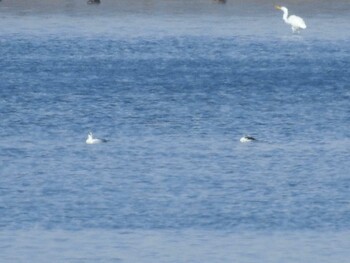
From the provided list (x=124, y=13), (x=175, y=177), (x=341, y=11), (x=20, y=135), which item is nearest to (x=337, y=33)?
(x=341, y=11)

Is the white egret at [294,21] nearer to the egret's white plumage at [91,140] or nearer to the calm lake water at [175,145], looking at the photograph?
the calm lake water at [175,145]

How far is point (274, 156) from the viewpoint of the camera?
29.3 metres

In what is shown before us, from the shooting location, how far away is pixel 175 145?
99.7ft

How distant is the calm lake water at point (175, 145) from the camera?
23219 mm

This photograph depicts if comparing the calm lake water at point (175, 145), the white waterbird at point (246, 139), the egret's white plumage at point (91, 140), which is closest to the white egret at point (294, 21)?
the calm lake water at point (175, 145)

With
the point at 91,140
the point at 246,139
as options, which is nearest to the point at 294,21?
the point at 246,139

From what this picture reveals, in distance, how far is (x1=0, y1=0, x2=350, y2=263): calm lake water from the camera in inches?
914

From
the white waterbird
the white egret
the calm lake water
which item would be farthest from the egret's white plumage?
the white egret

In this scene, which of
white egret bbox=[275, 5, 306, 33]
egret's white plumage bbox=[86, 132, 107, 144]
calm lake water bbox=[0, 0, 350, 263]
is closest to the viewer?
calm lake water bbox=[0, 0, 350, 263]

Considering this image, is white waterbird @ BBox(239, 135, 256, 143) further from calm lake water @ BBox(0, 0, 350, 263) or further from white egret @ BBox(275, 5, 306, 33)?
white egret @ BBox(275, 5, 306, 33)

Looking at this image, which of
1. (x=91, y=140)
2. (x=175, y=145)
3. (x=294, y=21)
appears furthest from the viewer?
(x=294, y=21)

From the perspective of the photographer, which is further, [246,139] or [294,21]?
[294,21]

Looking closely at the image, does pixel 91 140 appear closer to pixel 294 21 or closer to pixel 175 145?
pixel 175 145

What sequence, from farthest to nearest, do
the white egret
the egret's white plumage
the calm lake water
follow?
A: the white egret
the egret's white plumage
the calm lake water
